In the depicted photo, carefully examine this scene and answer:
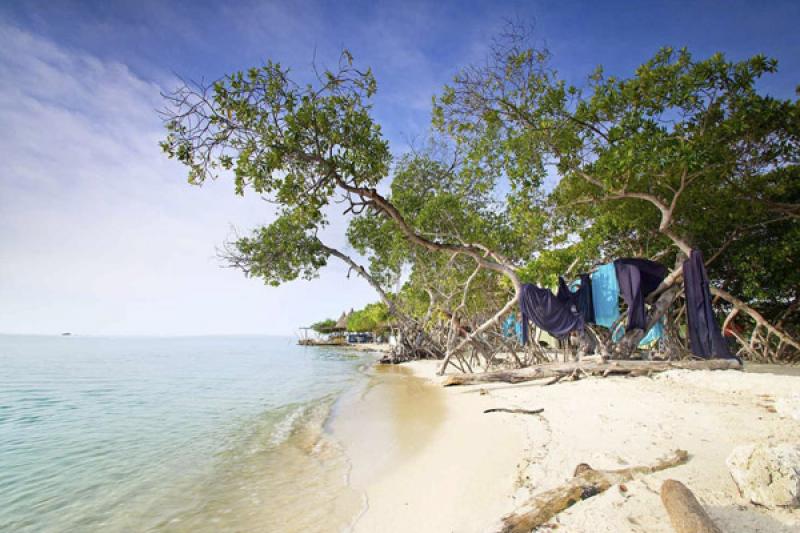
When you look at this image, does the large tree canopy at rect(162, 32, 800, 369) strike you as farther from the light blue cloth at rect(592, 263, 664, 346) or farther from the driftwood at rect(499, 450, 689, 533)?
the driftwood at rect(499, 450, 689, 533)

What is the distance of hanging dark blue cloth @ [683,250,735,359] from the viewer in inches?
289

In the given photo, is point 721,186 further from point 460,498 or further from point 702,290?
point 460,498

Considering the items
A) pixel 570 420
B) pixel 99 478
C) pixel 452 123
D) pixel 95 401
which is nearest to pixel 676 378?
pixel 570 420

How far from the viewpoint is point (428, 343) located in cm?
2222

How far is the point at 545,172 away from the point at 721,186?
4.20 metres

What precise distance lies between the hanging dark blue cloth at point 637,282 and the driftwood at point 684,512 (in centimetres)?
651

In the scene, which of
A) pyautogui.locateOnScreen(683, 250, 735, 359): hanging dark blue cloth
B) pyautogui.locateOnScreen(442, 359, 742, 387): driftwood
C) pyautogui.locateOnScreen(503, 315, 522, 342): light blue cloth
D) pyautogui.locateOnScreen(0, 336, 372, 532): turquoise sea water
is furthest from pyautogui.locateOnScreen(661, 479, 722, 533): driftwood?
pyautogui.locateOnScreen(503, 315, 522, 342): light blue cloth

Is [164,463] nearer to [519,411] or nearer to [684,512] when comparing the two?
[519,411]

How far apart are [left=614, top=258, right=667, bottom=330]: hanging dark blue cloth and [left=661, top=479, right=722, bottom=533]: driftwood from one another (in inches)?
256

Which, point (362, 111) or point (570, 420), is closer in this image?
point (570, 420)

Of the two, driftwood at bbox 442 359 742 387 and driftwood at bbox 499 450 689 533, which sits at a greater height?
driftwood at bbox 442 359 742 387

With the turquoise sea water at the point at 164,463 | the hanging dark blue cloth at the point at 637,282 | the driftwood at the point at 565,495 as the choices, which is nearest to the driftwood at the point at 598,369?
the hanging dark blue cloth at the point at 637,282

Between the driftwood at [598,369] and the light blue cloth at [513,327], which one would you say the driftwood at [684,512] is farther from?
the light blue cloth at [513,327]

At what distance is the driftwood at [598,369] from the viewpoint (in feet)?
23.2
